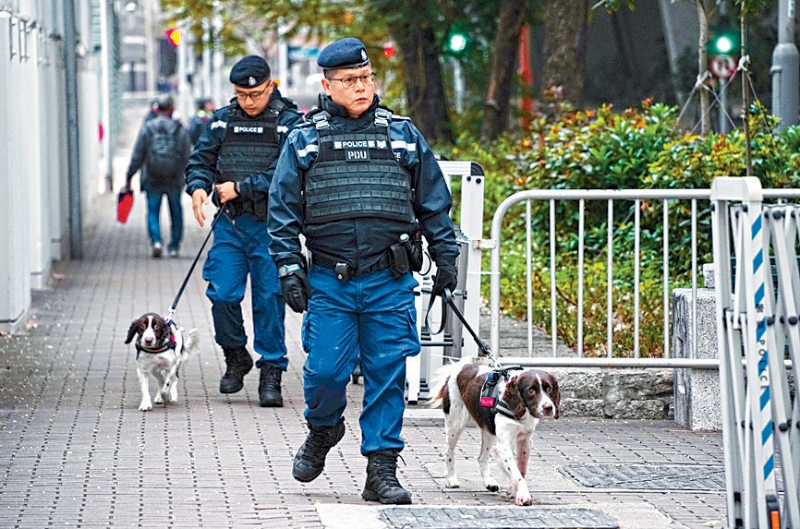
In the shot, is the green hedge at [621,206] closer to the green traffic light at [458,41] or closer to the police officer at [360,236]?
the police officer at [360,236]

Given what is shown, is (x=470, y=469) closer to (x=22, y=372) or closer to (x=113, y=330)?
(x=22, y=372)

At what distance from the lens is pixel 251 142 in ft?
30.4

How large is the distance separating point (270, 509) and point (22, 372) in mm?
4416

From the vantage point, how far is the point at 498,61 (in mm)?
23188

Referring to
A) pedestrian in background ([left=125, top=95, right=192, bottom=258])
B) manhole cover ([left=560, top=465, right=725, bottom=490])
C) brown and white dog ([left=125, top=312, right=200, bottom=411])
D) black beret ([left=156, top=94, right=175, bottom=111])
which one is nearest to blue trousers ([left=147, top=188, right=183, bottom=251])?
pedestrian in background ([left=125, top=95, right=192, bottom=258])

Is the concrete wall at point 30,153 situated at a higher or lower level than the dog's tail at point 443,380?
higher

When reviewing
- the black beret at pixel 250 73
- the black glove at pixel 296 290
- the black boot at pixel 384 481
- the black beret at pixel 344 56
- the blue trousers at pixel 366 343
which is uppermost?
the black beret at pixel 250 73

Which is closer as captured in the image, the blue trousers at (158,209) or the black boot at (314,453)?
the black boot at (314,453)

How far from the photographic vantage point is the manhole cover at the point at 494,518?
6.05m

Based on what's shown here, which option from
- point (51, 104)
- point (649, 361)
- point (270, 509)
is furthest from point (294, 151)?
point (51, 104)

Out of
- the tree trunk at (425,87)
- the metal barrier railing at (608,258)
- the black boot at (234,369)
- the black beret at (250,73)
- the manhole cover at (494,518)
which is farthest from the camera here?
the tree trunk at (425,87)

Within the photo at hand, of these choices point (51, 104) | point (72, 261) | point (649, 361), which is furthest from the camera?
point (72, 261)

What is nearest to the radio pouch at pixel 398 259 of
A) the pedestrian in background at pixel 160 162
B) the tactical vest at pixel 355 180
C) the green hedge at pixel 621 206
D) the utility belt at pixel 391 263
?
the utility belt at pixel 391 263

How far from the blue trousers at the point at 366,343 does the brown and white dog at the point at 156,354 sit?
2.71 m
